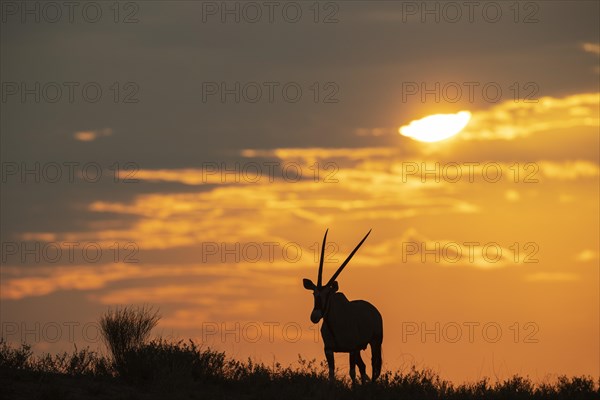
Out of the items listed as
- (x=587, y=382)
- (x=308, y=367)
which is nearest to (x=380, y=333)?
(x=308, y=367)

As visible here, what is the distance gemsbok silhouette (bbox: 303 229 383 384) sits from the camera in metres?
24.1

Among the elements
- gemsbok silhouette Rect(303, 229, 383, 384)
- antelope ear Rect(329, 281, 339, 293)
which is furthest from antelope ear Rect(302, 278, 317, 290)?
antelope ear Rect(329, 281, 339, 293)

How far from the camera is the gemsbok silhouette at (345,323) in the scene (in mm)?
24062

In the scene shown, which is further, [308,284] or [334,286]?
[308,284]

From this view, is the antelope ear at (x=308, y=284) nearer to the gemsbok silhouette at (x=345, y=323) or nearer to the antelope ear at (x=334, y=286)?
the gemsbok silhouette at (x=345, y=323)

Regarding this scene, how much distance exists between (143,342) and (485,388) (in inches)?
296

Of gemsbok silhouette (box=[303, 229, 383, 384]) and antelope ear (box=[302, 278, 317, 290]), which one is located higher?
antelope ear (box=[302, 278, 317, 290])

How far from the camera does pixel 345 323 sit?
974 inches

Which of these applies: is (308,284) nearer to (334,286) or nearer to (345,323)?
(334,286)

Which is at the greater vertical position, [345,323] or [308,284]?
[308,284]

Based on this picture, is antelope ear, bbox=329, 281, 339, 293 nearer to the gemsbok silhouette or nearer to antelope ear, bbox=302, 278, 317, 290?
the gemsbok silhouette

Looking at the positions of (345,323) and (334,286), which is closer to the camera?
(334,286)

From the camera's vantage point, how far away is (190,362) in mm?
21844

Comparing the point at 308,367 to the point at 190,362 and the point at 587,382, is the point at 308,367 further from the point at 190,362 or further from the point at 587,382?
the point at 587,382
